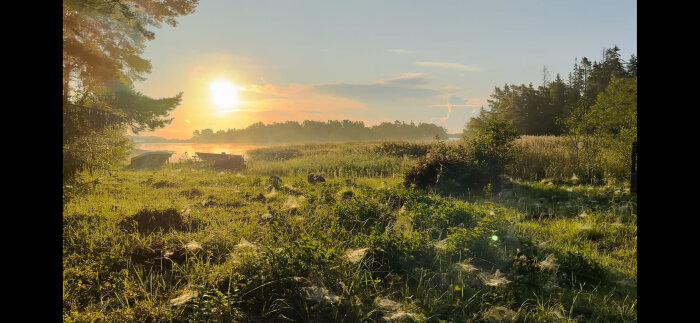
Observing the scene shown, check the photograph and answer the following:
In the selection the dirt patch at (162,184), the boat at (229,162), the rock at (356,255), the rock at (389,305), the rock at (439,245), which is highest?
the boat at (229,162)

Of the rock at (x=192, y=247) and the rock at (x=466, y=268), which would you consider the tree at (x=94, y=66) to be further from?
the rock at (x=466, y=268)

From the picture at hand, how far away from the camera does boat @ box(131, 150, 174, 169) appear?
1077 inches

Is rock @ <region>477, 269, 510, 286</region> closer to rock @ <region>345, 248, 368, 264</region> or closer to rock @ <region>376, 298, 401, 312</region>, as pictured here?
rock @ <region>376, 298, 401, 312</region>

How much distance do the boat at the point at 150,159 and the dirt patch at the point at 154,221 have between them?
73.9 feet

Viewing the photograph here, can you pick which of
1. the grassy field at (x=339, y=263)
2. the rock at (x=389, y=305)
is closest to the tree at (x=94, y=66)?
the grassy field at (x=339, y=263)

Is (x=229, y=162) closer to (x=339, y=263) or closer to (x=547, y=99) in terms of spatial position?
(x=339, y=263)

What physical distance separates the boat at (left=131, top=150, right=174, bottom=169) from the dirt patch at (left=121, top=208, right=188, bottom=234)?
22526 millimetres

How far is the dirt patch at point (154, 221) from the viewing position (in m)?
6.26

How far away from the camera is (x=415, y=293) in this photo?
4.14 metres

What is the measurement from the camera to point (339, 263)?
4.30 meters

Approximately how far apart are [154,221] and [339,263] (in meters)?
3.86

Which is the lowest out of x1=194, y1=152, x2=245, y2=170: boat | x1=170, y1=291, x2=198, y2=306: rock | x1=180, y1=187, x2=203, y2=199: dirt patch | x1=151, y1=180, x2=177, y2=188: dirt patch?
x1=170, y1=291, x2=198, y2=306: rock

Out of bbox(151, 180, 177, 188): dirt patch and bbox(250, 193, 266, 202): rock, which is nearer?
bbox(250, 193, 266, 202): rock

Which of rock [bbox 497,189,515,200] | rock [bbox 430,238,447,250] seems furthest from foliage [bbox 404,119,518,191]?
rock [bbox 430,238,447,250]
